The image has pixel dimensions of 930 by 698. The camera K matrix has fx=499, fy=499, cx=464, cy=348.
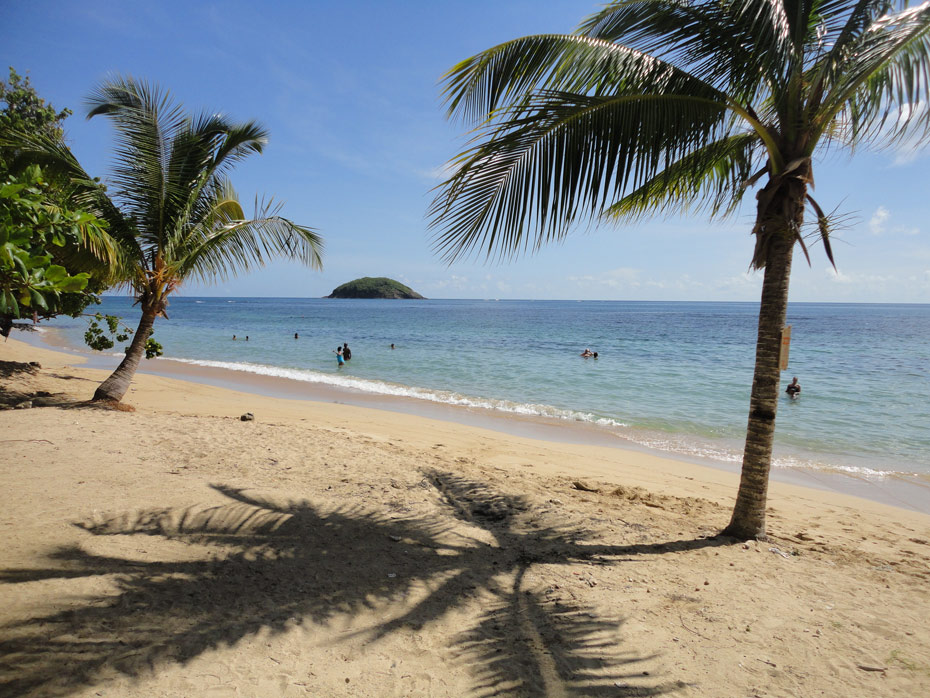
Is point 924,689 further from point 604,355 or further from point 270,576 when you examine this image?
point 604,355

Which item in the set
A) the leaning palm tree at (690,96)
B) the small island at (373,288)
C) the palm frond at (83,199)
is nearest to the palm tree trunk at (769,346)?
the leaning palm tree at (690,96)

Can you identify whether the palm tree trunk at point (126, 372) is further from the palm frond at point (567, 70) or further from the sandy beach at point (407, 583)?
the palm frond at point (567, 70)

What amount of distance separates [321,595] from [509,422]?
890 centimetres

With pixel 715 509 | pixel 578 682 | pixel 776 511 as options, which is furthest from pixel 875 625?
pixel 776 511

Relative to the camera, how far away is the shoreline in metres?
7.94

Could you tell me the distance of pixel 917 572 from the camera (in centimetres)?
429

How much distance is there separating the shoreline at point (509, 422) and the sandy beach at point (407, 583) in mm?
1717

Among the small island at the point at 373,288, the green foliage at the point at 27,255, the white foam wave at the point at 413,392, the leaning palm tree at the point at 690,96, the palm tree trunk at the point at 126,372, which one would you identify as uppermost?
the small island at the point at 373,288

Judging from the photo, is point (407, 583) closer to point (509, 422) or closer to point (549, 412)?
point (509, 422)

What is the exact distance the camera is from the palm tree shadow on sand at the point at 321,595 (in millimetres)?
2461

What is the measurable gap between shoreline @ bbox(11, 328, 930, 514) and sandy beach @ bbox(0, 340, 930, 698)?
1.72 meters

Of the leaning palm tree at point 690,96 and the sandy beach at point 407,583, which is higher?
the leaning palm tree at point 690,96

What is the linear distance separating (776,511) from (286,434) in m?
6.67

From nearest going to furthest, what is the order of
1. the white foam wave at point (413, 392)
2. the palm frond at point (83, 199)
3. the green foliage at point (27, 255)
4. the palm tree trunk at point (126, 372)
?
1. the green foliage at point (27, 255)
2. the palm frond at point (83, 199)
3. the palm tree trunk at point (126, 372)
4. the white foam wave at point (413, 392)
